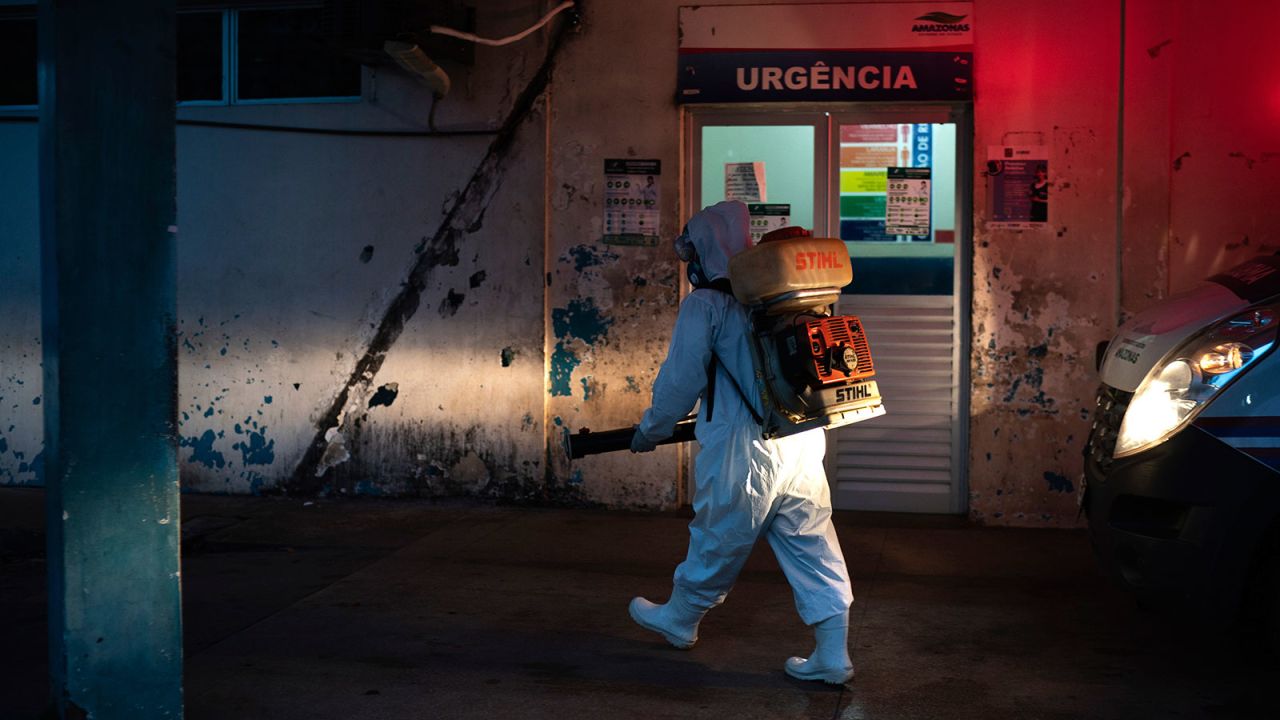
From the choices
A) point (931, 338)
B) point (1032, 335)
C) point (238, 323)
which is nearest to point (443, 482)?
point (238, 323)

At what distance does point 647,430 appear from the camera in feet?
15.3

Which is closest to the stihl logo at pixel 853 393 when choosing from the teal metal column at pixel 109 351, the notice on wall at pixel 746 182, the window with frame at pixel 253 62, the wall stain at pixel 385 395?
the teal metal column at pixel 109 351

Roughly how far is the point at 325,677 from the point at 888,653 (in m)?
2.15

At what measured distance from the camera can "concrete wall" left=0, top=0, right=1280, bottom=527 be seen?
23.4 feet

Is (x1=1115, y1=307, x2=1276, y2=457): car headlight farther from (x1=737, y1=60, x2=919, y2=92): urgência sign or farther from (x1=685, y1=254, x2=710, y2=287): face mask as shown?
(x1=737, y1=60, x2=919, y2=92): urgência sign

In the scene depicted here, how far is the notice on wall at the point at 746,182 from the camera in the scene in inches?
→ 304

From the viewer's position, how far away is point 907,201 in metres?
7.61

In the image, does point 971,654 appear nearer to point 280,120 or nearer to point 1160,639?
point 1160,639

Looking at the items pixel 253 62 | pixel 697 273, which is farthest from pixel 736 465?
pixel 253 62

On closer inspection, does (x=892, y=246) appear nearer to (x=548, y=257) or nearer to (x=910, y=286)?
(x=910, y=286)

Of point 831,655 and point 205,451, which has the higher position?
point 205,451

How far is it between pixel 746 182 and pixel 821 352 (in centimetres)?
357

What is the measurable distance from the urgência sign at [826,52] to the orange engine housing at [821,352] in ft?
11.1

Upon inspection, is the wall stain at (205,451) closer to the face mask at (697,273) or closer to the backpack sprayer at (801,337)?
the face mask at (697,273)
